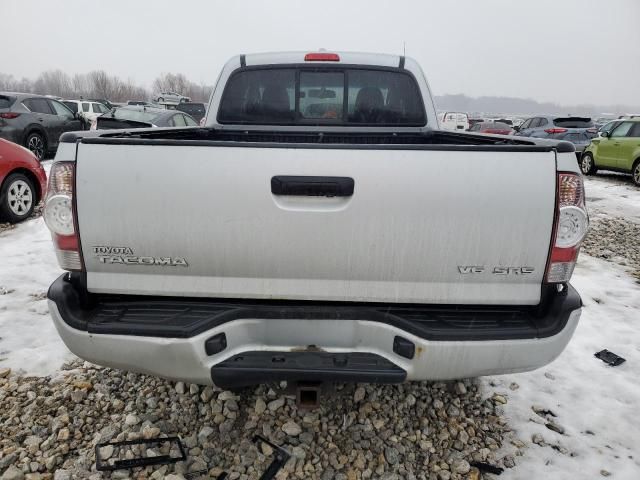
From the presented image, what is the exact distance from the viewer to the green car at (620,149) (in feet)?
37.6

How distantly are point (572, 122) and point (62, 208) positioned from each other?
19.3m

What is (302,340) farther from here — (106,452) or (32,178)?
(32,178)

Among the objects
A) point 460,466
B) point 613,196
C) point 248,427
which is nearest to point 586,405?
point 460,466

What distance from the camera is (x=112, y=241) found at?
186cm

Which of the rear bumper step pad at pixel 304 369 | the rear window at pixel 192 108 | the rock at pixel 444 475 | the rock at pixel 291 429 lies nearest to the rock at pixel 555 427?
the rock at pixel 444 475

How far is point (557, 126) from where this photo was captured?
16.6 m

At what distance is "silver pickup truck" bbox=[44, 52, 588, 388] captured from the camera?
1.77 metres

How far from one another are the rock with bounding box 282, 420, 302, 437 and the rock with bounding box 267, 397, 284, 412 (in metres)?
0.15

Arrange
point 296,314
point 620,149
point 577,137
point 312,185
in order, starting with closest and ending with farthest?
point 312,185 < point 296,314 < point 620,149 < point 577,137

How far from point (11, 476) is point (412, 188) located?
2.34 m

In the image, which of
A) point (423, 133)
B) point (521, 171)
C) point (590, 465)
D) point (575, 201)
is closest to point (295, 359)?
point (521, 171)

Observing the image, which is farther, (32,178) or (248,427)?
(32,178)

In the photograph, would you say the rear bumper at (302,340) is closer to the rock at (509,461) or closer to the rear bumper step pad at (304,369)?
the rear bumper step pad at (304,369)

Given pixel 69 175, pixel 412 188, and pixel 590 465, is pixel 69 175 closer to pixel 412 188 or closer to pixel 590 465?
pixel 412 188
